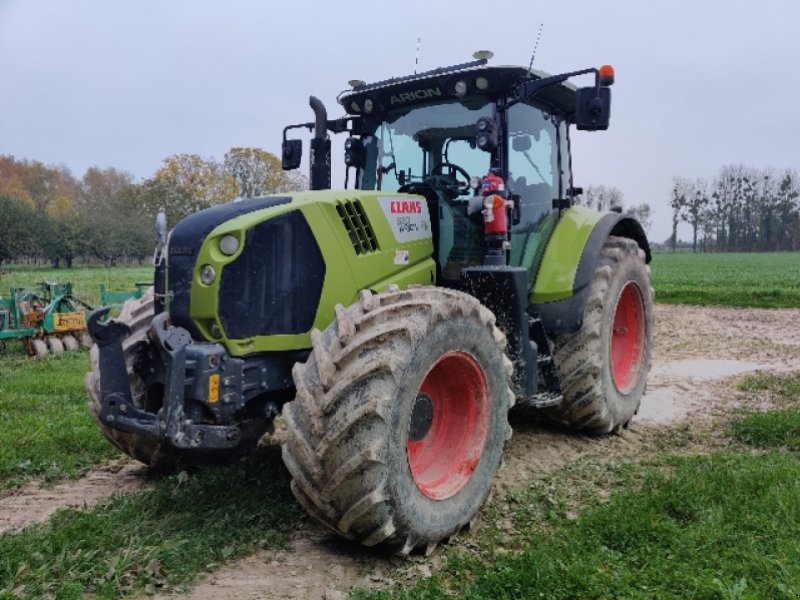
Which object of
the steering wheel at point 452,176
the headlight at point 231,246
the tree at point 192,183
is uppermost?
the tree at point 192,183

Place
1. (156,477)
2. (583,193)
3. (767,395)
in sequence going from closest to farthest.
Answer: (156,477) → (583,193) → (767,395)

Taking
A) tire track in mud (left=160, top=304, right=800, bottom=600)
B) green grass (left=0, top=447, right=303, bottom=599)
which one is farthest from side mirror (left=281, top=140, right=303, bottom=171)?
tire track in mud (left=160, top=304, right=800, bottom=600)

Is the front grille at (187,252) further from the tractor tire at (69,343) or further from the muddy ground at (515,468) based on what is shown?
the tractor tire at (69,343)

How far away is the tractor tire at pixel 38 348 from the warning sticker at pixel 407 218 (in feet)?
26.3

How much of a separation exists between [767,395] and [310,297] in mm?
5511

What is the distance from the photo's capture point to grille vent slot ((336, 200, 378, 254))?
4.24 metres

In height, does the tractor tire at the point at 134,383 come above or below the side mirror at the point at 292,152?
below

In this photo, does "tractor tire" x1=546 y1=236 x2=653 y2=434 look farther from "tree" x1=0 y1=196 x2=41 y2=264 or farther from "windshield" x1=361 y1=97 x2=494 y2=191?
"tree" x1=0 y1=196 x2=41 y2=264

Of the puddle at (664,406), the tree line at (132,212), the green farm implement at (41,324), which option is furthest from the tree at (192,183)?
the puddle at (664,406)

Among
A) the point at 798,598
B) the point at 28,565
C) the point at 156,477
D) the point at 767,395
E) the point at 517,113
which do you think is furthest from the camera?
the point at 767,395

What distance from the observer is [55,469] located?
5.11m

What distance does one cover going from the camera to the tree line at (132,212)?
47306mm

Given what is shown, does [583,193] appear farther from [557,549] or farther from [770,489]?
[557,549]

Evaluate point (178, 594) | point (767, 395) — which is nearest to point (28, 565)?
point (178, 594)
